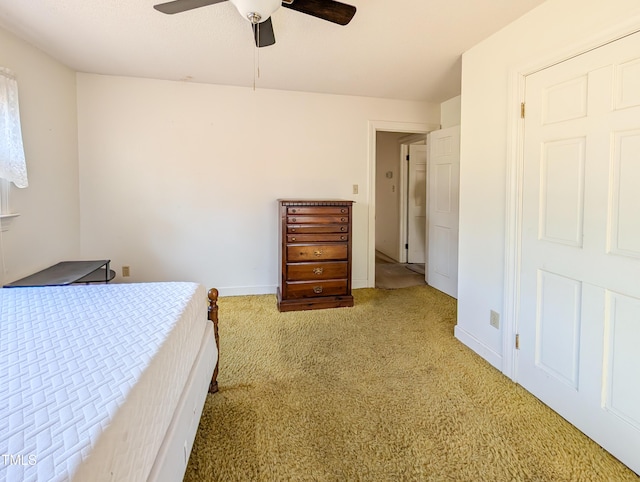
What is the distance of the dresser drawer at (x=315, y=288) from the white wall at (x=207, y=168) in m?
0.59

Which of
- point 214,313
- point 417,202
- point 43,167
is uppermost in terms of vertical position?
point 43,167

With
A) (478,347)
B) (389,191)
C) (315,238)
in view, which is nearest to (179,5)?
(315,238)

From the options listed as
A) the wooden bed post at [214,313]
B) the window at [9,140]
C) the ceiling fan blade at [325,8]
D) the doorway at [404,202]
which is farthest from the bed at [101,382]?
the doorway at [404,202]

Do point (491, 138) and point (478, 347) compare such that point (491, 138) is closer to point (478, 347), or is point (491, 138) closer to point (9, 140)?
point (478, 347)

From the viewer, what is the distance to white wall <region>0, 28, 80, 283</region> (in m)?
2.43

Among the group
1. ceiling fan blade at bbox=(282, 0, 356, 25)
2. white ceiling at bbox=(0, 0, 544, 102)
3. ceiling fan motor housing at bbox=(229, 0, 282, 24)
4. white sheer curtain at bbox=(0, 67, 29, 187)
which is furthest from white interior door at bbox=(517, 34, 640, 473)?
white sheer curtain at bbox=(0, 67, 29, 187)

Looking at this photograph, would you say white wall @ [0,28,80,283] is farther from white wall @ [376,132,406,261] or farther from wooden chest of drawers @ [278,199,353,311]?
white wall @ [376,132,406,261]

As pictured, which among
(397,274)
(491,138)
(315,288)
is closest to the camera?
(491,138)

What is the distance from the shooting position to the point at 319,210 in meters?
3.24

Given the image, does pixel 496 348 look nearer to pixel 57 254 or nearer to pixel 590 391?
pixel 590 391

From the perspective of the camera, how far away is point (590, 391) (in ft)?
5.32

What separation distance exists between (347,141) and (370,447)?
3.10 metres

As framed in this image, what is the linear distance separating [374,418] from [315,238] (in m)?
1.83

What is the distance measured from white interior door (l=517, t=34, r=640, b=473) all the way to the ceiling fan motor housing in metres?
1.50
